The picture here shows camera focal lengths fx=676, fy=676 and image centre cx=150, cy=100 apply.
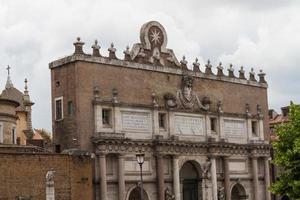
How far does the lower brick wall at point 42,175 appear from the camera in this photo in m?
34.7

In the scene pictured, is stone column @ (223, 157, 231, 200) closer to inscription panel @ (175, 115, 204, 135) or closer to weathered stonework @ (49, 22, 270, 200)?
weathered stonework @ (49, 22, 270, 200)

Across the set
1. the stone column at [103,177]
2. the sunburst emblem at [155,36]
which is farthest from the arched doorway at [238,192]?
the stone column at [103,177]

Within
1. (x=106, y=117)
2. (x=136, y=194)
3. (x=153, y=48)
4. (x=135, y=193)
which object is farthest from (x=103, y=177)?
(x=153, y=48)

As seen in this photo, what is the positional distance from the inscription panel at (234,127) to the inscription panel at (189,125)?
296cm

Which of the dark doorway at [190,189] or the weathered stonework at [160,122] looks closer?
the weathered stonework at [160,122]

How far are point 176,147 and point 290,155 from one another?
12964mm

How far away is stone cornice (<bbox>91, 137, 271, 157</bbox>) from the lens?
4147 cm

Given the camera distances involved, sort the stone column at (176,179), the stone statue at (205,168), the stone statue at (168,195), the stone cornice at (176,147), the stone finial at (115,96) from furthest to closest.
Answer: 1. the stone statue at (205,168)
2. the stone column at (176,179)
3. the stone statue at (168,195)
4. the stone finial at (115,96)
5. the stone cornice at (176,147)

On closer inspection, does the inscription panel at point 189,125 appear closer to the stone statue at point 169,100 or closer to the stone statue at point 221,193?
the stone statue at point 169,100

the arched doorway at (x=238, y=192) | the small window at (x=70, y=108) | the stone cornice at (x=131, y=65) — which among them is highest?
the stone cornice at (x=131, y=65)

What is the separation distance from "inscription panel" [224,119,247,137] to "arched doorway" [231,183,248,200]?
13.0 feet

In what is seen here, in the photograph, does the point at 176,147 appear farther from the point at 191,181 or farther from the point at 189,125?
the point at 191,181

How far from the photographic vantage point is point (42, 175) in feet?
119

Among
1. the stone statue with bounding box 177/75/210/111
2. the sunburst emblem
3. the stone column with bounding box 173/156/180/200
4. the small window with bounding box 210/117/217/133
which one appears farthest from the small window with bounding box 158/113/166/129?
the small window with bounding box 210/117/217/133
